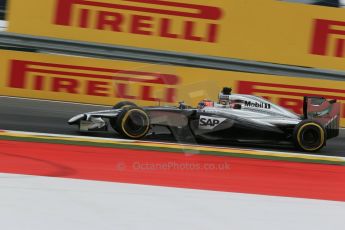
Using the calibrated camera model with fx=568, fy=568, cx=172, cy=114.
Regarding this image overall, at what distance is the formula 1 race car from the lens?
24.4 feet

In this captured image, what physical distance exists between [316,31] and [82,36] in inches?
171

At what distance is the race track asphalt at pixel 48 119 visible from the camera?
7882 mm

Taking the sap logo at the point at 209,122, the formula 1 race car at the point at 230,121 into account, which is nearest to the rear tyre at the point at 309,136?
the formula 1 race car at the point at 230,121

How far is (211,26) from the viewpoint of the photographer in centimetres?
1056

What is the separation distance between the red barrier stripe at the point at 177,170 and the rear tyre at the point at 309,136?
79 cm

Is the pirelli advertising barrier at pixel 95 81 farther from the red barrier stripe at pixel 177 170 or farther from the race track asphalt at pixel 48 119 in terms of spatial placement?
the red barrier stripe at pixel 177 170

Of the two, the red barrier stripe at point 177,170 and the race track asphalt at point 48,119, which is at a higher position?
the race track asphalt at point 48,119

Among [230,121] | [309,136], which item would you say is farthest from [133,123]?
[309,136]

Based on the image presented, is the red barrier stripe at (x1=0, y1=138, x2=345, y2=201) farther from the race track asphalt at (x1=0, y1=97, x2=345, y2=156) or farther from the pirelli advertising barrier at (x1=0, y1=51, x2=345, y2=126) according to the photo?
the pirelli advertising barrier at (x1=0, y1=51, x2=345, y2=126)

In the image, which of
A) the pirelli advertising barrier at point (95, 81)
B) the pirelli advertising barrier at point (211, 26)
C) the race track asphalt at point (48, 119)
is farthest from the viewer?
the pirelli advertising barrier at point (211, 26)

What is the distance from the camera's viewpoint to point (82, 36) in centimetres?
1045

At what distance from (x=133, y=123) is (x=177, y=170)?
1.76m

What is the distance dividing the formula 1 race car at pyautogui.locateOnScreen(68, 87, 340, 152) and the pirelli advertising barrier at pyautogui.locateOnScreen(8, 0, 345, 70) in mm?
2767

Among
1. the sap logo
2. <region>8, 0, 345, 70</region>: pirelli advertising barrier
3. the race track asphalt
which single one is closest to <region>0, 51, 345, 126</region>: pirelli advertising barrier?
the race track asphalt
